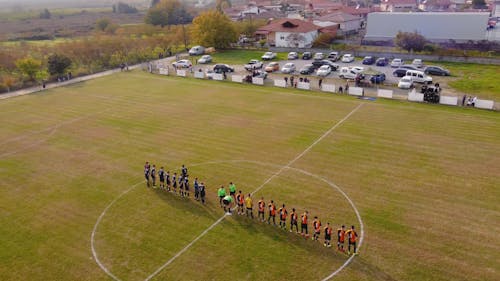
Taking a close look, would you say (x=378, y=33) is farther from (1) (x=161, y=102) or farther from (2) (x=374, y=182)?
(2) (x=374, y=182)

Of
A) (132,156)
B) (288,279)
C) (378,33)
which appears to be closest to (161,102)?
(132,156)

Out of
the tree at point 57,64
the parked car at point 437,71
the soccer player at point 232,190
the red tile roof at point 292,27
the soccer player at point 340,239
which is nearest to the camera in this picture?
the soccer player at point 340,239

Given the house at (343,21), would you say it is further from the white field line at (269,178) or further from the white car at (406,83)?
the white field line at (269,178)

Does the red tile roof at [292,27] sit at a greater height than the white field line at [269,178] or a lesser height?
greater

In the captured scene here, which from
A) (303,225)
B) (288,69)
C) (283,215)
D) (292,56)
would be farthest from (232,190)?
(292,56)

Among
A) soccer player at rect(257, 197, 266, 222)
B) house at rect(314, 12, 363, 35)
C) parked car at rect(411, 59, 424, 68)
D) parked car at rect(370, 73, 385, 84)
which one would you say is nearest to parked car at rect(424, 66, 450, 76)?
parked car at rect(411, 59, 424, 68)

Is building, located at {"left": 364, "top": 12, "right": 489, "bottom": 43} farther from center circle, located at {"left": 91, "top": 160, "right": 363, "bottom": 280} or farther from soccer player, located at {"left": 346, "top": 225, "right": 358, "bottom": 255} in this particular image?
soccer player, located at {"left": 346, "top": 225, "right": 358, "bottom": 255}

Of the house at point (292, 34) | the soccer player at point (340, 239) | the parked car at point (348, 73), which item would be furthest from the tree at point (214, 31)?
the soccer player at point (340, 239)
